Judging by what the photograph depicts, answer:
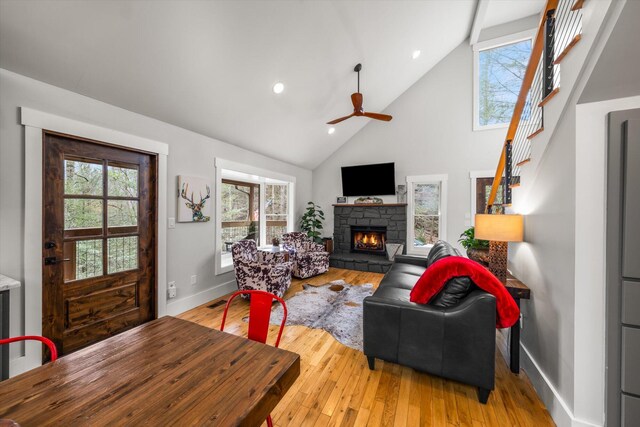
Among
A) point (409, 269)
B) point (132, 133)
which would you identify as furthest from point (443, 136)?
point (132, 133)

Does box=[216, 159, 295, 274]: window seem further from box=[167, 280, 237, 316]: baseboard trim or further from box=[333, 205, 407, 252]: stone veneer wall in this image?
box=[333, 205, 407, 252]: stone veneer wall

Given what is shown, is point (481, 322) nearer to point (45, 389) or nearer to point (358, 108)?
point (45, 389)

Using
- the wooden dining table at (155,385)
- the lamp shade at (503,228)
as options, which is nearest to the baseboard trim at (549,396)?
the lamp shade at (503,228)

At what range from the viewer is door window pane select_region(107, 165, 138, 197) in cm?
257

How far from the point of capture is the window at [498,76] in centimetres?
465

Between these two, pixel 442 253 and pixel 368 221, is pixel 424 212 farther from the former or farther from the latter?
pixel 442 253

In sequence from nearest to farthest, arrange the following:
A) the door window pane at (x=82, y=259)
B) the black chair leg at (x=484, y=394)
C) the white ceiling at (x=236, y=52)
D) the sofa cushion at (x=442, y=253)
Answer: the black chair leg at (x=484, y=394) → the white ceiling at (x=236, y=52) → the door window pane at (x=82, y=259) → the sofa cushion at (x=442, y=253)

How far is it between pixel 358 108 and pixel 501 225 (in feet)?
7.88

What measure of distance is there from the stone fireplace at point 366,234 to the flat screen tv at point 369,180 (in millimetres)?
333

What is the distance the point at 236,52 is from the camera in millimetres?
2639

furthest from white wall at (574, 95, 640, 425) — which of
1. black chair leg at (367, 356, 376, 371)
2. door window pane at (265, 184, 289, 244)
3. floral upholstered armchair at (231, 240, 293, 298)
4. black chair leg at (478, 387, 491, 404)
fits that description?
door window pane at (265, 184, 289, 244)

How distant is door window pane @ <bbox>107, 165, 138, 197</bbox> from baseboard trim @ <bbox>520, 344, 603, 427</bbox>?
401 cm

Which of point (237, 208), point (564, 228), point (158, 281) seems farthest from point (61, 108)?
point (564, 228)

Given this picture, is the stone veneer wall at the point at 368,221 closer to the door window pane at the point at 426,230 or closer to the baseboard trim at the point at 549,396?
the door window pane at the point at 426,230
